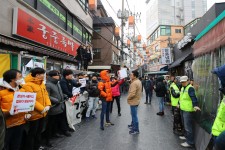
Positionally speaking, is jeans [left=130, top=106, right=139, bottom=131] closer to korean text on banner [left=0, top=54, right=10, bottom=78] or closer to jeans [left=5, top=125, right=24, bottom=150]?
jeans [left=5, top=125, right=24, bottom=150]

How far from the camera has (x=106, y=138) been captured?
18.8ft

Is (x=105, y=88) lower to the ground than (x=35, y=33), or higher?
lower

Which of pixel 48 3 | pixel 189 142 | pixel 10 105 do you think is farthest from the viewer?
pixel 48 3

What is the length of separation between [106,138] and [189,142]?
2323 mm

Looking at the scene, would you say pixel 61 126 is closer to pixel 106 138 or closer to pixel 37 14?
pixel 106 138

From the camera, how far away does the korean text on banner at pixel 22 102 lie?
3.22 m

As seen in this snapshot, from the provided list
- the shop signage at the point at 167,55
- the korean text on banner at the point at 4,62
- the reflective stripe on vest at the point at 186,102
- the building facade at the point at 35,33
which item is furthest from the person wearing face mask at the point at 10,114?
the shop signage at the point at 167,55

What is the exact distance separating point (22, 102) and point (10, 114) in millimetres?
279

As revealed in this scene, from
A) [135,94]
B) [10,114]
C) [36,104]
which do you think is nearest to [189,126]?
[135,94]

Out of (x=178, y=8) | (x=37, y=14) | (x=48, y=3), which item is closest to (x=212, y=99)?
(x=37, y=14)

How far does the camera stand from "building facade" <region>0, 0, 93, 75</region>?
23.1ft

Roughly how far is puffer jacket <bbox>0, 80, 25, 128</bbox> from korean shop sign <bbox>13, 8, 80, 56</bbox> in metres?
5.28

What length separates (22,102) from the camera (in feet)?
11.1

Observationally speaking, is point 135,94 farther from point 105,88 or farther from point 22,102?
point 22,102
